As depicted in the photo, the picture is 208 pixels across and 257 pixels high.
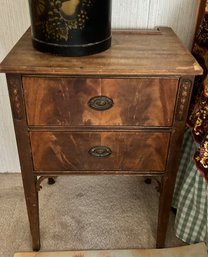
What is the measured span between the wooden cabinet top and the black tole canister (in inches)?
1.0

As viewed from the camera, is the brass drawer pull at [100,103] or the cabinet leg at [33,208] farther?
the cabinet leg at [33,208]

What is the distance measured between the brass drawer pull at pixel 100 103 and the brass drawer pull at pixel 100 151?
14 cm

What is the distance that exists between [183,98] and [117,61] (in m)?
0.21

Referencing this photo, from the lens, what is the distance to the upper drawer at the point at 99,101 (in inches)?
31.0

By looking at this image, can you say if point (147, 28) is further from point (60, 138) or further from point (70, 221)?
point (70, 221)

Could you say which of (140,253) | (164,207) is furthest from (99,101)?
(140,253)

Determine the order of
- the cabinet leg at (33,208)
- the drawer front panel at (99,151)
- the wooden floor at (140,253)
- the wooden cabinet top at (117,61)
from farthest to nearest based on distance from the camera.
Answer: the wooden floor at (140,253) < the cabinet leg at (33,208) < the drawer front panel at (99,151) < the wooden cabinet top at (117,61)

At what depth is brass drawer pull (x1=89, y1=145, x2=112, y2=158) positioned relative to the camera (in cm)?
90

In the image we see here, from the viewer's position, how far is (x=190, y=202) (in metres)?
1.11

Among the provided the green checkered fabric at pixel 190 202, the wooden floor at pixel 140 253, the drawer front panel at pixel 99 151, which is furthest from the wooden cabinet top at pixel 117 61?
the wooden floor at pixel 140 253

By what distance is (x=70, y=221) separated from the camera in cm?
125

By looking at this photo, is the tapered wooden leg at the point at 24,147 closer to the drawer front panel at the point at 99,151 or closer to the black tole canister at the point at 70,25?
the drawer front panel at the point at 99,151

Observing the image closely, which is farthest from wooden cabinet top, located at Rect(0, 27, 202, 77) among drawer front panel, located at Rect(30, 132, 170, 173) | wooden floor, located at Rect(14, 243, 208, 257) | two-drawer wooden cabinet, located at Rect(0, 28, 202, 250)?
wooden floor, located at Rect(14, 243, 208, 257)

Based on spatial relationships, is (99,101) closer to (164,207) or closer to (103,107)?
(103,107)
